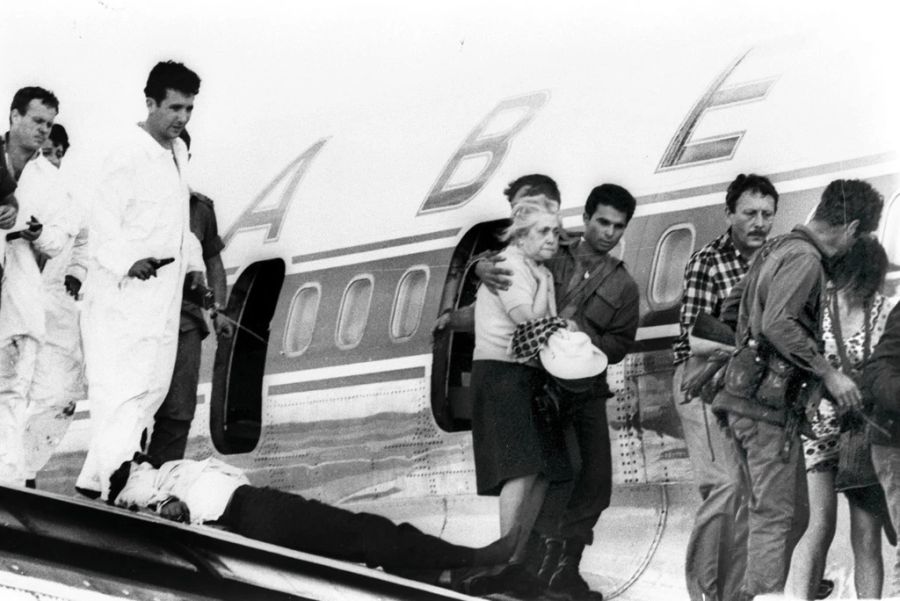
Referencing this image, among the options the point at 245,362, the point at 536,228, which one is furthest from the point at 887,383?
the point at 245,362

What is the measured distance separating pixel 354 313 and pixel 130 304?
4.26 feet

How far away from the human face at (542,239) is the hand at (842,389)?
5.04 feet

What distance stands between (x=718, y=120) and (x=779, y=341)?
1132 millimetres

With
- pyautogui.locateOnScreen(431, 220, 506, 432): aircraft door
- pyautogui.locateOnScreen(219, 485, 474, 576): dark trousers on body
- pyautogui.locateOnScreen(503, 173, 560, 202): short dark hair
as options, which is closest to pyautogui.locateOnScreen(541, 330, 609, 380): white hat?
pyautogui.locateOnScreen(431, 220, 506, 432): aircraft door

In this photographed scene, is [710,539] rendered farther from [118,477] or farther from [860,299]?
[118,477]

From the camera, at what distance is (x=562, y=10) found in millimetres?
9047

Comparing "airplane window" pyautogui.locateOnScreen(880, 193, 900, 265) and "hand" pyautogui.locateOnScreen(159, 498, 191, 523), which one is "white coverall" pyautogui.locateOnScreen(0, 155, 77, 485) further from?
"airplane window" pyautogui.locateOnScreen(880, 193, 900, 265)

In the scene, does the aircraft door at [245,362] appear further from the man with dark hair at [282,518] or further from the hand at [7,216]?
the hand at [7,216]

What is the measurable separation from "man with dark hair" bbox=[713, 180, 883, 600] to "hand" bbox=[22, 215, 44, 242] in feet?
13.4

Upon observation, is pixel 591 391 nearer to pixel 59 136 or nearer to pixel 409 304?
pixel 409 304

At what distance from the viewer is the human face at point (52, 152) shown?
1005 cm

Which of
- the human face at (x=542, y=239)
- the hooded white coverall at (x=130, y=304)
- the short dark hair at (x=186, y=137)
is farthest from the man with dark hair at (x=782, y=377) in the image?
the short dark hair at (x=186, y=137)

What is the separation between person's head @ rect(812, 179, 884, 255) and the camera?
762 centimetres

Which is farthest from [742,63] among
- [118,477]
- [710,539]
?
[118,477]
